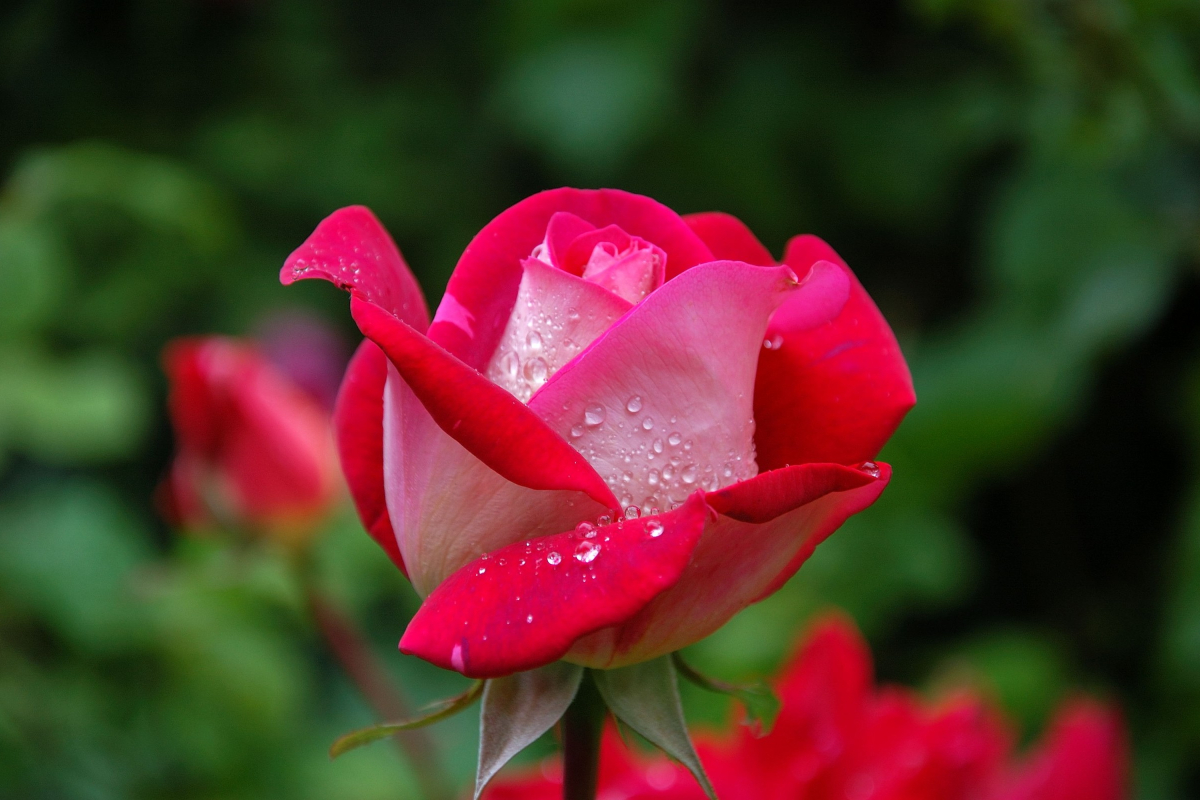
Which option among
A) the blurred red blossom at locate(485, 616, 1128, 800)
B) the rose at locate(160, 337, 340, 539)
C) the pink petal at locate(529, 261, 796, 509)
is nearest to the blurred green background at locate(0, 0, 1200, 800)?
the rose at locate(160, 337, 340, 539)

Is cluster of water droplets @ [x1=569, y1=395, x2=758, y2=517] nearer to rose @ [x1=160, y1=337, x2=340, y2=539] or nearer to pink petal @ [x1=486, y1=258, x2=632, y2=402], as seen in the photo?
pink petal @ [x1=486, y1=258, x2=632, y2=402]

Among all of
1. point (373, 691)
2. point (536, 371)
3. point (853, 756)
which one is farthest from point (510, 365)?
point (373, 691)

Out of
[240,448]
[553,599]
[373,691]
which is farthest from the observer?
[240,448]

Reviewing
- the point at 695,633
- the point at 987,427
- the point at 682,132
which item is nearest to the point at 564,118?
the point at 682,132

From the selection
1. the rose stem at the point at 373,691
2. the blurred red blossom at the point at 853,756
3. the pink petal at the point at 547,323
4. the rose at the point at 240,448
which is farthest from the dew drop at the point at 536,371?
the rose at the point at 240,448

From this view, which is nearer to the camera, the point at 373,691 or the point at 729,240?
the point at 729,240

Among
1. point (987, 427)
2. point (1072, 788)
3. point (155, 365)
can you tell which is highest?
point (1072, 788)

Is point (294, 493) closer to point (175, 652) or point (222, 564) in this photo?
point (222, 564)

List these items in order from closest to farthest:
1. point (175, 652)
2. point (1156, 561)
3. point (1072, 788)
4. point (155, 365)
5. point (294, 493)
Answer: point (1072, 788) < point (294, 493) < point (175, 652) < point (1156, 561) < point (155, 365)

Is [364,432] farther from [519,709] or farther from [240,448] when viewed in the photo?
[240,448]
